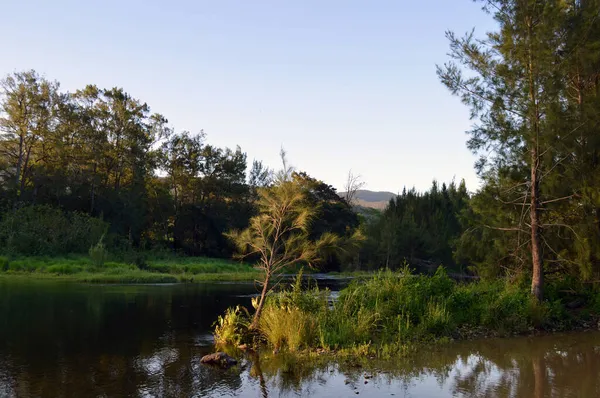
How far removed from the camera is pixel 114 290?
1064 inches

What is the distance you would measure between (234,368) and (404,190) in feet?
214

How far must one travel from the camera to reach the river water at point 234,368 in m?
9.16

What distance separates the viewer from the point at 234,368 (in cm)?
1087

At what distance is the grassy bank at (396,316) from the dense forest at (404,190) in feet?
4.34

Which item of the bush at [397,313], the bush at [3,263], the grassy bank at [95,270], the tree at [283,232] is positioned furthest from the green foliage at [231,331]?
the bush at [3,263]

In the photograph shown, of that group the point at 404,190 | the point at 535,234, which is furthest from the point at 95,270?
the point at 404,190

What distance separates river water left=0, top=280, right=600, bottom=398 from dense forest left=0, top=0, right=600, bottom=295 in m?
3.80

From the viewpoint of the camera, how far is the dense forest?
16.5m

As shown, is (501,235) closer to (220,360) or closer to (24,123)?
(220,360)

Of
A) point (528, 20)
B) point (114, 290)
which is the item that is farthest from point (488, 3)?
point (114, 290)

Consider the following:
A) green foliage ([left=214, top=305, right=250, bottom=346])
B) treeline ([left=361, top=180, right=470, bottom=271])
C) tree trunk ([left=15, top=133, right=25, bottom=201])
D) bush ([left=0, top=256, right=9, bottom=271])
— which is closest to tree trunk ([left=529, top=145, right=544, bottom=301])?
green foliage ([left=214, top=305, right=250, bottom=346])

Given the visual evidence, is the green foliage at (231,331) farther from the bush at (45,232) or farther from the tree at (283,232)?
the bush at (45,232)

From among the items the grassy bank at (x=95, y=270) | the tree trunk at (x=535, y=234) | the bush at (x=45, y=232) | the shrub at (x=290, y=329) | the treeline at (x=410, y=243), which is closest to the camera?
the shrub at (x=290, y=329)

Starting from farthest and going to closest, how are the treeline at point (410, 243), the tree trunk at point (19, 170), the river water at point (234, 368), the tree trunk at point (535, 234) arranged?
1. the treeline at point (410, 243)
2. the tree trunk at point (19, 170)
3. the tree trunk at point (535, 234)
4. the river water at point (234, 368)
